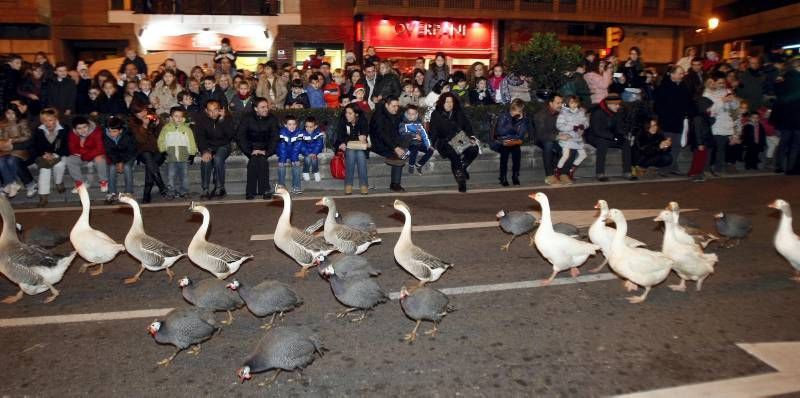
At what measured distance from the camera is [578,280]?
6.64 meters

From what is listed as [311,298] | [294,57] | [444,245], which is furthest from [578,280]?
[294,57]

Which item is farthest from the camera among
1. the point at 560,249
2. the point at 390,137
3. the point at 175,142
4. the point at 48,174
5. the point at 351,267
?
the point at 390,137

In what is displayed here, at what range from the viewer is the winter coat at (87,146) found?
11094 mm

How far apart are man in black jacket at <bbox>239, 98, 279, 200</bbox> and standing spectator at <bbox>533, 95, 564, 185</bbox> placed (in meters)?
5.50

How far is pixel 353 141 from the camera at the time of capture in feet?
38.0

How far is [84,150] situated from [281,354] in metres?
8.62

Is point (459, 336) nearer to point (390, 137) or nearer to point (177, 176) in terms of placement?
point (390, 137)

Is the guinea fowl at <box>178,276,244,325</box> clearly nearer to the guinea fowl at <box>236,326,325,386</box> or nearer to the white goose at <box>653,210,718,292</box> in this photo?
the guinea fowl at <box>236,326,325,386</box>

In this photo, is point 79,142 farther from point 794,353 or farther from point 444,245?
point 794,353

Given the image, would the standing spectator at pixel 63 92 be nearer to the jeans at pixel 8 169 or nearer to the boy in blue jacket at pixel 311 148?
the jeans at pixel 8 169

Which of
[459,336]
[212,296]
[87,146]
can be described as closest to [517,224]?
[459,336]

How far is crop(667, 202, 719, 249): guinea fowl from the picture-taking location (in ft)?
21.4

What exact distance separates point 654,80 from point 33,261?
1505 cm

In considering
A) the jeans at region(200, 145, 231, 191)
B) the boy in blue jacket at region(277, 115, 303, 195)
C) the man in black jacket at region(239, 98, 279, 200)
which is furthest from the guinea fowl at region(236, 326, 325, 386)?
the jeans at region(200, 145, 231, 191)
